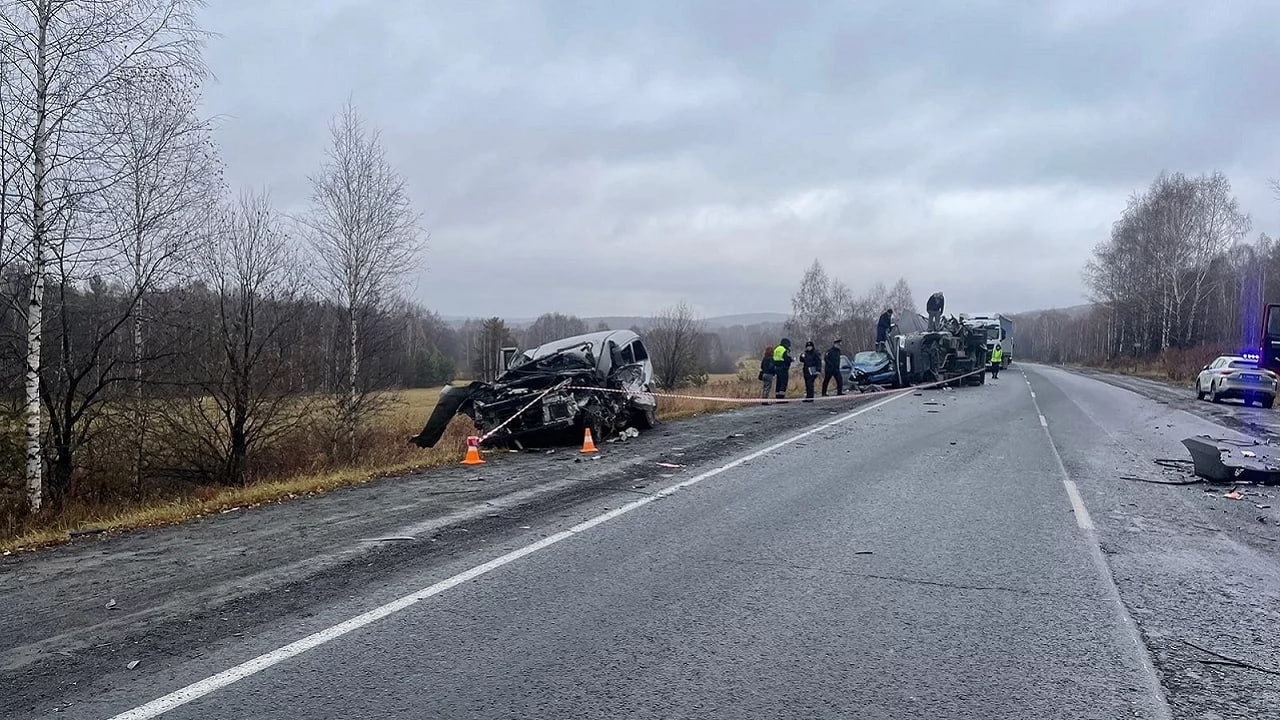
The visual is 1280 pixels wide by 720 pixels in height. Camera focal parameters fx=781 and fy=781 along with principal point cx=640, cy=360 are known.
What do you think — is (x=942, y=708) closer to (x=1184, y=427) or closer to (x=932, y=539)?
(x=932, y=539)

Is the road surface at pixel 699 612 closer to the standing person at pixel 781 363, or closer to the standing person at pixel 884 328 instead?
the standing person at pixel 781 363

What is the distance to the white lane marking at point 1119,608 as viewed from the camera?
3.38m

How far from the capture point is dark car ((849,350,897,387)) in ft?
84.6

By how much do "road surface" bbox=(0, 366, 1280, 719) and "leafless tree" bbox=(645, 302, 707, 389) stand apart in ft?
109

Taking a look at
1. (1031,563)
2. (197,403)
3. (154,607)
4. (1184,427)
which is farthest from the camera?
(1184,427)

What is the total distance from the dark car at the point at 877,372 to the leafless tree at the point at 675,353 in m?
15.0

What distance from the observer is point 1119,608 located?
4.55m

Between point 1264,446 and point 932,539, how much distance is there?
9824mm

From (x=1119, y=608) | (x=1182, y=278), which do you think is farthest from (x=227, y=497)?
(x=1182, y=278)

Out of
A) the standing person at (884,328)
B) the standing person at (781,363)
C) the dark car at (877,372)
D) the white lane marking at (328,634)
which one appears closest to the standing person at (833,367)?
the standing person at (781,363)

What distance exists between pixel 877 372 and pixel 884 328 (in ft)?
5.42

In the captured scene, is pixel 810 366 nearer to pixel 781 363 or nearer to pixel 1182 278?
pixel 781 363

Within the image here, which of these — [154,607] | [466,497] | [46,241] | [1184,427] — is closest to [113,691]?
[154,607]

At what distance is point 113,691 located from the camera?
344cm
